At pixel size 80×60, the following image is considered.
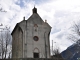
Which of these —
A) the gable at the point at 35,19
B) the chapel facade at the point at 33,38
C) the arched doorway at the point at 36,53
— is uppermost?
the gable at the point at 35,19

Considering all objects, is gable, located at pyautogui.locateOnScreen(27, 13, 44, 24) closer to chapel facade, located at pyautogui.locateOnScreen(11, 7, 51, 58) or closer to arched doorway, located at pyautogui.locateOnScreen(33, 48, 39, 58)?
chapel facade, located at pyautogui.locateOnScreen(11, 7, 51, 58)

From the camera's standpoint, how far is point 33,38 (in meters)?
46.3

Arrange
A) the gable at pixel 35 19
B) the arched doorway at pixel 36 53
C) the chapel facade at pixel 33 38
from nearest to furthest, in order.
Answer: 1. the chapel facade at pixel 33 38
2. the arched doorway at pixel 36 53
3. the gable at pixel 35 19

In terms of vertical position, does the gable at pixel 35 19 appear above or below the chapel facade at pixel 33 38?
above

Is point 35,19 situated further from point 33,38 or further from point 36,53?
point 36,53

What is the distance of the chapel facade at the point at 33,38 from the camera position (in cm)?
4512

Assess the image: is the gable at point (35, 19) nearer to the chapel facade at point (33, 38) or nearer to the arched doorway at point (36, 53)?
the chapel facade at point (33, 38)

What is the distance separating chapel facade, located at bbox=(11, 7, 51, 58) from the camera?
148 ft

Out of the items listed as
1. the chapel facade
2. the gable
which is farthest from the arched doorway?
the gable

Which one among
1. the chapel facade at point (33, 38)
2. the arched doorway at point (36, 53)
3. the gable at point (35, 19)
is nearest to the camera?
the chapel facade at point (33, 38)

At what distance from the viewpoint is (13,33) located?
5372 centimetres

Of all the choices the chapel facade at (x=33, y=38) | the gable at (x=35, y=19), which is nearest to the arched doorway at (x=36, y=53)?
the chapel facade at (x=33, y=38)

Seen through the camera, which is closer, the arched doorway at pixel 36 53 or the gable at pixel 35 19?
the arched doorway at pixel 36 53

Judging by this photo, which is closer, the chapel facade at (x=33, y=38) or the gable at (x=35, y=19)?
the chapel facade at (x=33, y=38)
